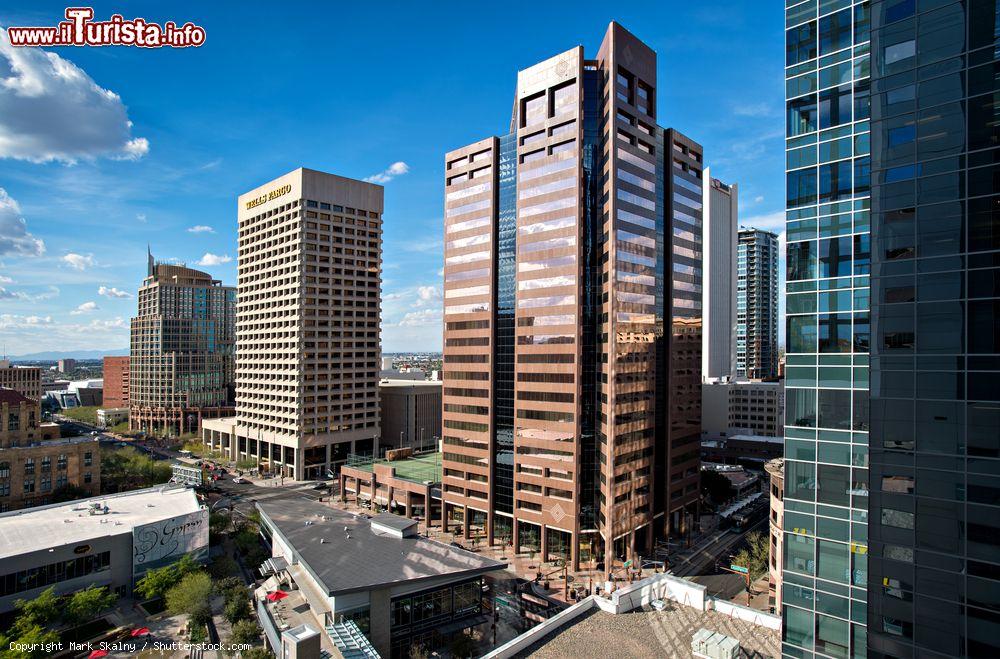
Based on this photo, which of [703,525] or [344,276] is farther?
[344,276]

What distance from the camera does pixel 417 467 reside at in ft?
321

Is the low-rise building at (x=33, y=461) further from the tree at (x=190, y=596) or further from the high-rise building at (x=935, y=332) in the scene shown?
the high-rise building at (x=935, y=332)

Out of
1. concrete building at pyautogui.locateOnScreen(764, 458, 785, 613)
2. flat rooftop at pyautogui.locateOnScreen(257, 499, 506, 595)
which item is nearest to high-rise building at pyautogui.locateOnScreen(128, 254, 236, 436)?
flat rooftop at pyautogui.locateOnScreen(257, 499, 506, 595)

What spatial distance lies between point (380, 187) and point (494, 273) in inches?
2792

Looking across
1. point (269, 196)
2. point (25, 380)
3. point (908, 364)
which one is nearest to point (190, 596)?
point (908, 364)

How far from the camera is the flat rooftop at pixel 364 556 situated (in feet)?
155

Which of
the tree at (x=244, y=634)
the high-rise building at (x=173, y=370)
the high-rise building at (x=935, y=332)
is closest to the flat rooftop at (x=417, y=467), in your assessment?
the tree at (x=244, y=634)

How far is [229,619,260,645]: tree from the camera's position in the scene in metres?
46.8

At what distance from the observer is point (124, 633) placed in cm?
5091

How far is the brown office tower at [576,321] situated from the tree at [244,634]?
37.0 meters

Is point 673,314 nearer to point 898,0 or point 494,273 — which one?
point 494,273

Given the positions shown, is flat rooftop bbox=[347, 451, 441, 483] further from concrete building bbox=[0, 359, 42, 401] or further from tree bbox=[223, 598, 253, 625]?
concrete building bbox=[0, 359, 42, 401]

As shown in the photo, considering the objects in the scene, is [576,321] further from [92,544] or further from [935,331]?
[92,544]

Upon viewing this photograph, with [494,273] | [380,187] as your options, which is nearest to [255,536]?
[494,273]
